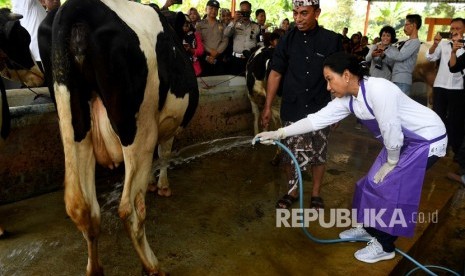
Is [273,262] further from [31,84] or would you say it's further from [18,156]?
[31,84]

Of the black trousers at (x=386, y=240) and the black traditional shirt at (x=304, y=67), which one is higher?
the black traditional shirt at (x=304, y=67)

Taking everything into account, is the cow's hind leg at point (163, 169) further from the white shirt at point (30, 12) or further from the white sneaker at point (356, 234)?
the white shirt at point (30, 12)

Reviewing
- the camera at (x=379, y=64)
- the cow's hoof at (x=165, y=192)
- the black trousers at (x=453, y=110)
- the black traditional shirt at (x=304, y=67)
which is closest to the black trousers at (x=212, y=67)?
the camera at (x=379, y=64)

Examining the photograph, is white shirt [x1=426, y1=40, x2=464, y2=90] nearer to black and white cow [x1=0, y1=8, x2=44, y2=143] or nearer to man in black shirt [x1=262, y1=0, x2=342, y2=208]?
man in black shirt [x1=262, y1=0, x2=342, y2=208]

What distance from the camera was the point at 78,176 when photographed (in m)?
2.00

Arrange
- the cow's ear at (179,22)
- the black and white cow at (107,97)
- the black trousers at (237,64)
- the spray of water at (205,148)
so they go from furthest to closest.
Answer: the black trousers at (237,64), the spray of water at (205,148), the cow's ear at (179,22), the black and white cow at (107,97)

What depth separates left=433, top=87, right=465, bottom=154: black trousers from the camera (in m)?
4.89

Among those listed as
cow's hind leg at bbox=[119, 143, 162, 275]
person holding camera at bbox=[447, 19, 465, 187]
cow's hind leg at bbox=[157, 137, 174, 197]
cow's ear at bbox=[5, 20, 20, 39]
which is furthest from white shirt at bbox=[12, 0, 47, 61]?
person holding camera at bbox=[447, 19, 465, 187]

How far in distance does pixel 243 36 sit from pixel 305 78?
378cm

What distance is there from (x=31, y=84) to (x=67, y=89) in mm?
2214

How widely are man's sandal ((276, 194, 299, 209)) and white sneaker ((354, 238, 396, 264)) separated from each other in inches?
34.0

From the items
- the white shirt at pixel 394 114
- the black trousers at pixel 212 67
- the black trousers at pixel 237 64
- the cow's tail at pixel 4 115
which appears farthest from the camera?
the black trousers at pixel 237 64

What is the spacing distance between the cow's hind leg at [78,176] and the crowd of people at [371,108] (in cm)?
109

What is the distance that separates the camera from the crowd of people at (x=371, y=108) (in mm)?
2441
